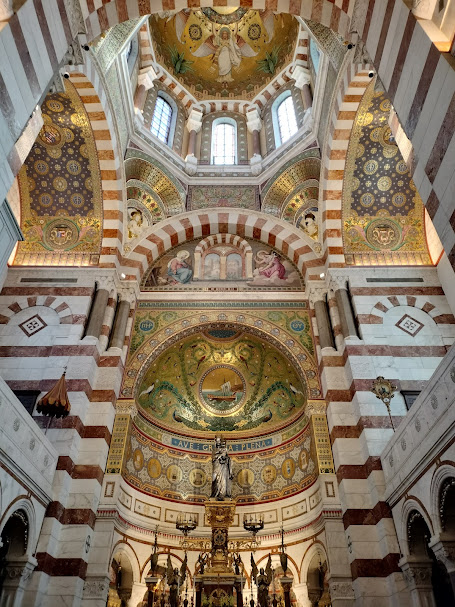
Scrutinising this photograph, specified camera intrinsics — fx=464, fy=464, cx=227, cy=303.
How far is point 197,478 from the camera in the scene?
12.5 meters

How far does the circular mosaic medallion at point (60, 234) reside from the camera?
12461 millimetres

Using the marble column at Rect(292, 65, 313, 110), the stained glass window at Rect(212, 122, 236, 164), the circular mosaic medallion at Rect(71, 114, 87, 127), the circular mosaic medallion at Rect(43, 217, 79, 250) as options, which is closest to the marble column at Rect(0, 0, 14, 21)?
the circular mosaic medallion at Rect(71, 114, 87, 127)

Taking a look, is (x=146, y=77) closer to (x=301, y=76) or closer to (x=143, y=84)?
(x=143, y=84)

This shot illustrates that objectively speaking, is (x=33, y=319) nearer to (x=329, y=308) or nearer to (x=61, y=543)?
(x=61, y=543)

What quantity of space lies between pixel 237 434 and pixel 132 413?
361 centimetres

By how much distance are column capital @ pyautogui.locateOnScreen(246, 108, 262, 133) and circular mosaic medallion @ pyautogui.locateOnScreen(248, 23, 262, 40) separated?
2775 mm

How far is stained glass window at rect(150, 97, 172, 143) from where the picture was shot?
15.2 metres

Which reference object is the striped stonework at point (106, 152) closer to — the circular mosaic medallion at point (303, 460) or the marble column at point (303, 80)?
the marble column at point (303, 80)

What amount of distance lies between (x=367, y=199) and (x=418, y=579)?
8789 mm

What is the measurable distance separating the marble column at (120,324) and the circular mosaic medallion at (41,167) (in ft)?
12.7

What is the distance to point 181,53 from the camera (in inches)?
655

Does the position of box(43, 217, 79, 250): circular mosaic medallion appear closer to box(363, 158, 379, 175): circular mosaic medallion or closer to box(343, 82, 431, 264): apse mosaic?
box(343, 82, 431, 264): apse mosaic

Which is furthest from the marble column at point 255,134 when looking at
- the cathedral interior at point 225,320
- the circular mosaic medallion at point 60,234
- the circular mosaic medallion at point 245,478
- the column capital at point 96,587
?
the column capital at point 96,587

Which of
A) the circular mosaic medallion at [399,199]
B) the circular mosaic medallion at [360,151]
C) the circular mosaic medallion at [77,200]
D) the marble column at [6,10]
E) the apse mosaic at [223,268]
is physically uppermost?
the circular mosaic medallion at [360,151]
